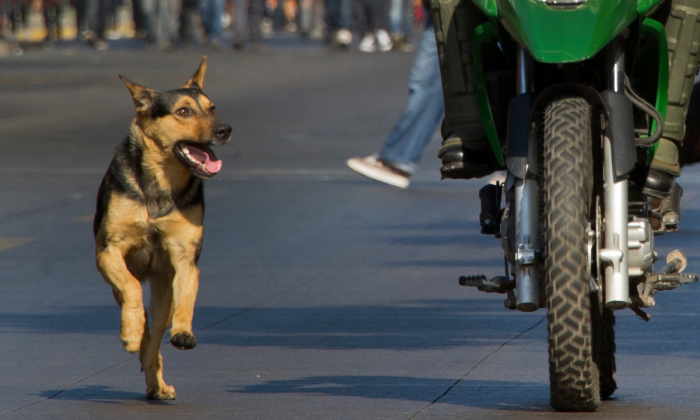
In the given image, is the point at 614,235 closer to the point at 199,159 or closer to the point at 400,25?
the point at 199,159

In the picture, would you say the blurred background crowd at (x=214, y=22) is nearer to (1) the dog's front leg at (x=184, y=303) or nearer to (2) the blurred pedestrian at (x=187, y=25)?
(2) the blurred pedestrian at (x=187, y=25)

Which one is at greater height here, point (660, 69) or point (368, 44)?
point (660, 69)

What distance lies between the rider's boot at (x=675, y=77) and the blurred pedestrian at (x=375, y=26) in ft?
75.4

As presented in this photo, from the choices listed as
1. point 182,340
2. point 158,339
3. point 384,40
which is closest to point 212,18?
point 384,40

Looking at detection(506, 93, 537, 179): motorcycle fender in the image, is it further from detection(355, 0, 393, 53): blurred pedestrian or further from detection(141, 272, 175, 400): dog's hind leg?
detection(355, 0, 393, 53): blurred pedestrian

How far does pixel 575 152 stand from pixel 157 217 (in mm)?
1759

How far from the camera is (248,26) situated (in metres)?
28.6

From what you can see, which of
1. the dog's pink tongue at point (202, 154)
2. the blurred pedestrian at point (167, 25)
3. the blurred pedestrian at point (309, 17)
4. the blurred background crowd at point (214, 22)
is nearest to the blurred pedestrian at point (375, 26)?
the blurred background crowd at point (214, 22)

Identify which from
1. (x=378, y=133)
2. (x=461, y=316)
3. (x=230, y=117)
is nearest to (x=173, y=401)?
(x=461, y=316)

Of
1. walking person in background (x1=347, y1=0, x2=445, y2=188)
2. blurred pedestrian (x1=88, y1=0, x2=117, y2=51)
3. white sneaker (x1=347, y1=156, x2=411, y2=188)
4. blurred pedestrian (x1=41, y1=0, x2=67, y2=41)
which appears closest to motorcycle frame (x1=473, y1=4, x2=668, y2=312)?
walking person in background (x1=347, y1=0, x2=445, y2=188)

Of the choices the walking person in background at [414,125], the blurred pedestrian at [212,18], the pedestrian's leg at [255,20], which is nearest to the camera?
the walking person in background at [414,125]

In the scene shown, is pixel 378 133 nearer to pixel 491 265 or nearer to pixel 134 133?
pixel 491 265

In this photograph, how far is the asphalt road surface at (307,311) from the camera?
516cm

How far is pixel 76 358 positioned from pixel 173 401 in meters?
0.98
